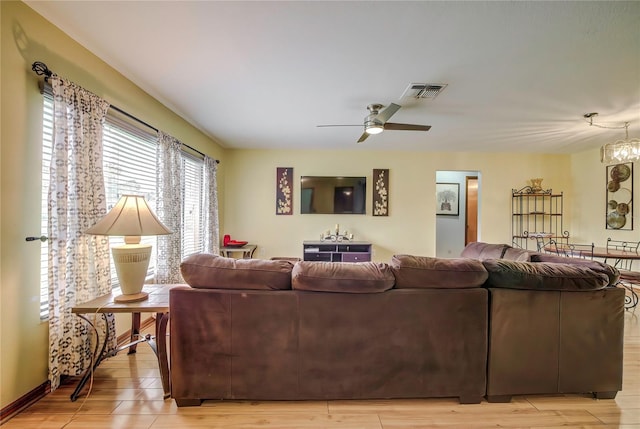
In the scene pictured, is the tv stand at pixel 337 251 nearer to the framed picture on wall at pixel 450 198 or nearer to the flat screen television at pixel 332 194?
the flat screen television at pixel 332 194

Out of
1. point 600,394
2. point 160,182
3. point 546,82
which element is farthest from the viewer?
point 160,182

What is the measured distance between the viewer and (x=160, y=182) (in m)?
2.98

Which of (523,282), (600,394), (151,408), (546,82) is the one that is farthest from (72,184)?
(546,82)

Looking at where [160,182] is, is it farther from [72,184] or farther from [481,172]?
[481,172]

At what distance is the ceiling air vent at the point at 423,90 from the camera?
263 cm

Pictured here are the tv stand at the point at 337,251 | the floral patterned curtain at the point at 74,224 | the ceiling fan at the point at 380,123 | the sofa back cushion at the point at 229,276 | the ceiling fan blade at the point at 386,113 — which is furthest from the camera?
the tv stand at the point at 337,251

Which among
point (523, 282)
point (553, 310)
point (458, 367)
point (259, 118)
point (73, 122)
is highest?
point (259, 118)

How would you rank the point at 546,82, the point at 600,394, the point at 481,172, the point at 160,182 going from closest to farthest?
1. the point at 600,394
2. the point at 546,82
3. the point at 160,182
4. the point at 481,172

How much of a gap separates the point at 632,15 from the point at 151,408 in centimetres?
378

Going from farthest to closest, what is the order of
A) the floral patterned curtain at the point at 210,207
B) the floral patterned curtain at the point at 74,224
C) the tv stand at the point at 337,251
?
the tv stand at the point at 337,251 < the floral patterned curtain at the point at 210,207 < the floral patterned curtain at the point at 74,224

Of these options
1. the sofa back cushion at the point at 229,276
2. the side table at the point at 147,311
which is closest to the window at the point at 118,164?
the side table at the point at 147,311

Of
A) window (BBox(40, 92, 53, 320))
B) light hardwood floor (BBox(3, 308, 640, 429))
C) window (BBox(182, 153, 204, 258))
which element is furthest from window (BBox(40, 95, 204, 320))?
window (BBox(182, 153, 204, 258))

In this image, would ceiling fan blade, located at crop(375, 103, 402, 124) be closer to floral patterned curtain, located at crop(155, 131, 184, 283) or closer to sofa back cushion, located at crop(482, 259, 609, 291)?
sofa back cushion, located at crop(482, 259, 609, 291)

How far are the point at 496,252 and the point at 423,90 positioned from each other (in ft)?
5.96
